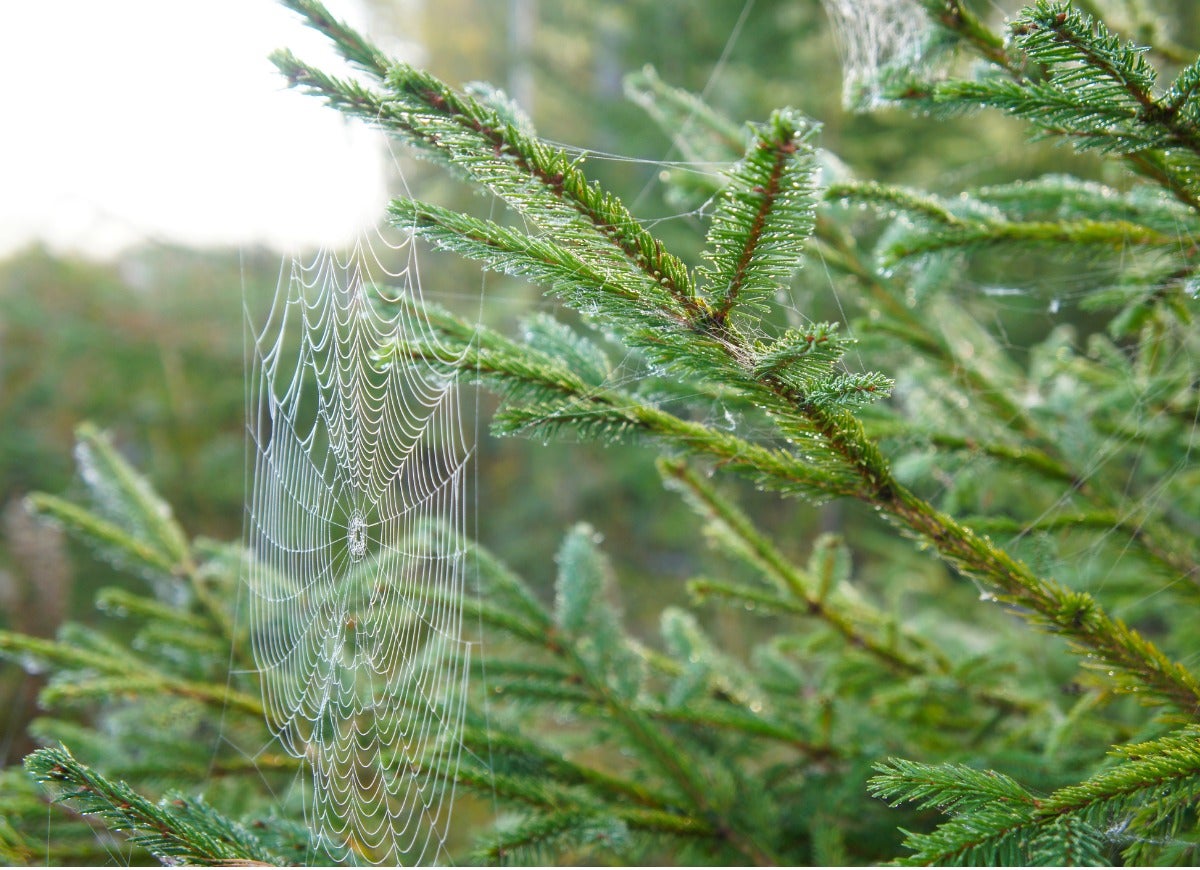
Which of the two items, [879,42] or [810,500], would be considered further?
[879,42]

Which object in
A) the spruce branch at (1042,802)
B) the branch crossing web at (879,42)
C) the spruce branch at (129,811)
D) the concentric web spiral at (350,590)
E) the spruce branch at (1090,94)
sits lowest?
the spruce branch at (129,811)

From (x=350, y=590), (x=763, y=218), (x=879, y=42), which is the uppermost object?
(x=879, y=42)

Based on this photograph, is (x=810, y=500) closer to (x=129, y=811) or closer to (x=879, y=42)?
(x=129, y=811)

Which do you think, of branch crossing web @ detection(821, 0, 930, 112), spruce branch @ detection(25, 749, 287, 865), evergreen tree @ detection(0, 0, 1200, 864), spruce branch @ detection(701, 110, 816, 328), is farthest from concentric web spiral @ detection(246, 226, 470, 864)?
branch crossing web @ detection(821, 0, 930, 112)

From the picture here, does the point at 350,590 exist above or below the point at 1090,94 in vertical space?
below

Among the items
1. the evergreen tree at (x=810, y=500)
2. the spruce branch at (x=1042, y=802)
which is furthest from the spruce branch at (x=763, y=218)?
the spruce branch at (x=1042, y=802)

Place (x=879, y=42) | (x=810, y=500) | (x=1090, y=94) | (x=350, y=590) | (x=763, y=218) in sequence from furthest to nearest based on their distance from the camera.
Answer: (x=350, y=590) < (x=879, y=42) < (x=810, y=500) < (x=1090, y=94) < (x=763, y=218)

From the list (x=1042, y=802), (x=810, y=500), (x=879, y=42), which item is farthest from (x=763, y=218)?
(x=879, y=42)

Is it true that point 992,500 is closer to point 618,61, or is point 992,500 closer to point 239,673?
point 239,673

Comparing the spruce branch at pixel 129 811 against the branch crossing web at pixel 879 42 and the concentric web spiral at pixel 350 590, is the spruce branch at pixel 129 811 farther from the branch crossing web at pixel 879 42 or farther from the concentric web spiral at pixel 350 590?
the branch crossing web at pixel 879 42
